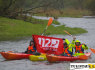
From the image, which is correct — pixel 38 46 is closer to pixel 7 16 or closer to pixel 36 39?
pixel 36 39

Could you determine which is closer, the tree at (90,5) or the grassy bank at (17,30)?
the grassy bank at (17,30)

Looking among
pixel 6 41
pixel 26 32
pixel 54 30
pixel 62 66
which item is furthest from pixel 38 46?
pixel 54 30

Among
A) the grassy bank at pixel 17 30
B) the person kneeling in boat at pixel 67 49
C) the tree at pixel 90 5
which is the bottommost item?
the person kneeling in boat at pixel 67 49

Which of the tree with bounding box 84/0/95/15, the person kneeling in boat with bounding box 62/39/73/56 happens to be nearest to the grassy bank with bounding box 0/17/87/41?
the person kneeling in boat with bounding box 62/39/73/56

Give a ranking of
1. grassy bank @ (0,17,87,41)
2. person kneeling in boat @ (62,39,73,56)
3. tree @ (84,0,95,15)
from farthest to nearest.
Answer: tree @ (84,0,95,15), grassy bank @ (0,17,87,41), person kneeling in boat @ (62,39,73,56)

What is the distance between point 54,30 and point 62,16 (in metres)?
26.9

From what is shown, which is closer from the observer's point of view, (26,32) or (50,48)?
(50,48)

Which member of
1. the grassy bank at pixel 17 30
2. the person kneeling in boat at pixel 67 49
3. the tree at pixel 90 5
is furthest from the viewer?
the tree at pixel 90 5

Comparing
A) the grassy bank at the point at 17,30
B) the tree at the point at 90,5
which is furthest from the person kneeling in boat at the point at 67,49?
the tree at the point at 90,5

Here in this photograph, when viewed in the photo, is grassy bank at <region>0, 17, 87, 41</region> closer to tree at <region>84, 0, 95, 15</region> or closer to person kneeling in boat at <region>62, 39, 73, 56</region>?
person kneeling in boat at <region>62, 39, 73, 56</region>

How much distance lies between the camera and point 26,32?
27719 millimetres

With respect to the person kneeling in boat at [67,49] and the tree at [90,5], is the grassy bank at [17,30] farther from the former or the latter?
the tree at [90,5]

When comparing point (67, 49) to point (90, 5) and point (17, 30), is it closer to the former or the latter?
point (17, 30)

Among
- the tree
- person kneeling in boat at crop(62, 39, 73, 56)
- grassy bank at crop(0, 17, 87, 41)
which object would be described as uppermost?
the tree
